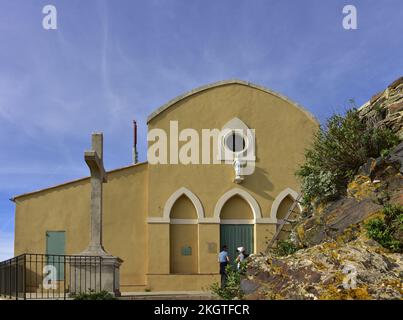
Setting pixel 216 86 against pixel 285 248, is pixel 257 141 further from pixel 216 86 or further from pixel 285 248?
pixel 285 248

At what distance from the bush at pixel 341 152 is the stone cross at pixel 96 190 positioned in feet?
19.2

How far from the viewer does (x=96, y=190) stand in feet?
47.0

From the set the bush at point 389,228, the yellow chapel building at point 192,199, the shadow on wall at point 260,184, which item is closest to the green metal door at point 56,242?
the yellow chapel building at point 192,199

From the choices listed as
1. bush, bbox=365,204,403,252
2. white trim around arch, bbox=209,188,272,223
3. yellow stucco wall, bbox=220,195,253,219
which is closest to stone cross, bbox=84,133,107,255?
white trim around arch, bbox=209,188,272,223

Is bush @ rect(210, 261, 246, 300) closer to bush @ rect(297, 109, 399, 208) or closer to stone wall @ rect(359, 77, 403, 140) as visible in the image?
bush @ rect(297, 109, 399, 208)

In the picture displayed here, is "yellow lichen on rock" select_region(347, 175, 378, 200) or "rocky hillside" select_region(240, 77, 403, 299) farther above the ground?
"yellow lichen on rock" select_region(347, 175, 378, 200)

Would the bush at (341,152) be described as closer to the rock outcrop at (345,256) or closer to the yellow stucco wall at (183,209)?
the rock outcrop at (345,256)

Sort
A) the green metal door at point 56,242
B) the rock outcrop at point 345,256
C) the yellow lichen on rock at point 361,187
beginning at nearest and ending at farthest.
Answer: the rock outcrop at point 345,256 → the yellow lichen on rock at point 361,187 → the green metal door at point 56,242

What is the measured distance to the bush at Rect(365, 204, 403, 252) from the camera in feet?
23.1

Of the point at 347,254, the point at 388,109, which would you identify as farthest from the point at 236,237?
the point at 347,254

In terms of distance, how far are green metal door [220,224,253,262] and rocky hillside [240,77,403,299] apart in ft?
33.9

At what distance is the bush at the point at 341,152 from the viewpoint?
32.6 feet

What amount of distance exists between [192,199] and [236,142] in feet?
9.63
